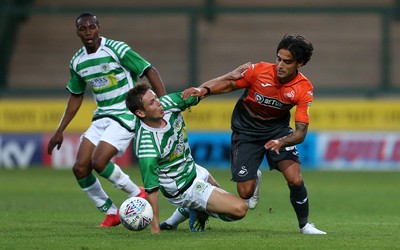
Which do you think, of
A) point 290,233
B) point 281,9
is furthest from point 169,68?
point 290,233

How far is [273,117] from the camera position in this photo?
970 cm

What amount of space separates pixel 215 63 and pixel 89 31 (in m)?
13.6

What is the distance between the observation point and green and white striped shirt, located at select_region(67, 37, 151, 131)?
1070 cm

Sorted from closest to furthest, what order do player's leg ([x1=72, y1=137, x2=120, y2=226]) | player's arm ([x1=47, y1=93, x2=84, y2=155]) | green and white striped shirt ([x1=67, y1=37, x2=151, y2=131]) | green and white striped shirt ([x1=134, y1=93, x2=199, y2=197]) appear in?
green and white striped shirt ([x1=134, y1=93, x2=199, y2=197]) < player's leg ([x1=72, y1=137, x2=120, y2=226]) < green and white striped shirt ([x1=67, y1=37, x2=151, y2=131]) < player's arm ([x1=47, y1=93, x2=84, y2=155])

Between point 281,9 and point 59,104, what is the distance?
5631mm

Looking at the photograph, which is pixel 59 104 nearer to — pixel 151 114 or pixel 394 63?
pixel 394 63

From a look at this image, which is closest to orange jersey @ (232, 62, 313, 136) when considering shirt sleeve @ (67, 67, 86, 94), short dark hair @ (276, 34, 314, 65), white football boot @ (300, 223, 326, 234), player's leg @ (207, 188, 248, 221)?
short dark hair @ (276, 34, 314, 65)

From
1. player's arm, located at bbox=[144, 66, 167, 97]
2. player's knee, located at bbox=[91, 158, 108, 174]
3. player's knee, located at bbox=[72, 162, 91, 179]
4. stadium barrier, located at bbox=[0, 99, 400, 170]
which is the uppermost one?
player's arm, located at bbox=[144, 66, 167, 97]

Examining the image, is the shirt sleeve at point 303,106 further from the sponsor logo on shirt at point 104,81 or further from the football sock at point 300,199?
the sponsor logo on shirt at point 104,81

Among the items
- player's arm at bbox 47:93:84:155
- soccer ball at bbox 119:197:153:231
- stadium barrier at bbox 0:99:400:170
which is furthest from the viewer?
stadium barrier at bbox 0:99:400:170

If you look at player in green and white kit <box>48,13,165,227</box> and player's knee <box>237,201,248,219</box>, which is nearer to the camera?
player's knee <box>237,201,248,219</box>

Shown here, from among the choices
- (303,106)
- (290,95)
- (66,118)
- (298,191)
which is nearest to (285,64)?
(290,95)

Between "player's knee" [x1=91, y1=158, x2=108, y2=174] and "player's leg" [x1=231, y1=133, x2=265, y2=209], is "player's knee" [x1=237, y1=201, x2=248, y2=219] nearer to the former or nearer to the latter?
"player's leg" [x1=231, y1=133, x2=265, y2=209]

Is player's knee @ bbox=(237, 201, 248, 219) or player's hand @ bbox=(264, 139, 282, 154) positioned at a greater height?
player's hand @ bbox=(264, 139, 282, 154)
